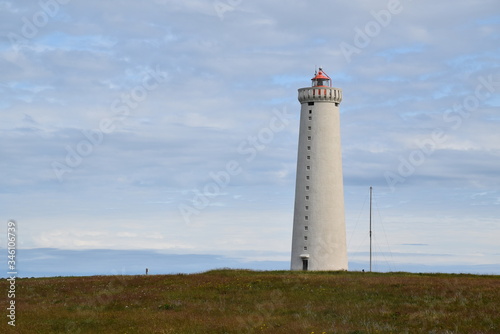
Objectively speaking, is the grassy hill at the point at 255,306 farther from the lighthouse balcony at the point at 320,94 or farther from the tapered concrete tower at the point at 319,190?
the lighthouse balcony at the point at 320,94

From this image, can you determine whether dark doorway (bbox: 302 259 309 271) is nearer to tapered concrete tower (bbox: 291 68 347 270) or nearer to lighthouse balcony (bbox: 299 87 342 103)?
tapered concrete tower (bbox: 291 68 347 270)

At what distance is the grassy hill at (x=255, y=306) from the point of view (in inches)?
1078

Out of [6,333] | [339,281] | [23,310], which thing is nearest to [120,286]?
[23,310]

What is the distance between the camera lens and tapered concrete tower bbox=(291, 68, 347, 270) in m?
68.3

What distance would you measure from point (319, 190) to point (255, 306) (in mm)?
34500

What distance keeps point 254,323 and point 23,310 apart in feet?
45.5

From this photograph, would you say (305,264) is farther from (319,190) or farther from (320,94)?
(320,94)

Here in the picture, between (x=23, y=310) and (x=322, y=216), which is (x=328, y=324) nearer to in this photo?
(x=23, y=310)

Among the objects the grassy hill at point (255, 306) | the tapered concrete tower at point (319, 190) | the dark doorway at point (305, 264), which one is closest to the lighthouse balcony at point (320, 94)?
the tapered concrete tower at point (319, 190)

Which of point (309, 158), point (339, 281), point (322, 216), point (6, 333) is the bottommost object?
point (6, 333)

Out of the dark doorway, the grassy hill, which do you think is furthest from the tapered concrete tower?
the grassy hill

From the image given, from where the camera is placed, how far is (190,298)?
39719 millimetres

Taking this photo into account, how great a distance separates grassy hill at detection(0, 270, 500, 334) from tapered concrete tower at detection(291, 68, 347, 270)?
1933 cm

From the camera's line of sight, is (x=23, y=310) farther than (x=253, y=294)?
No
